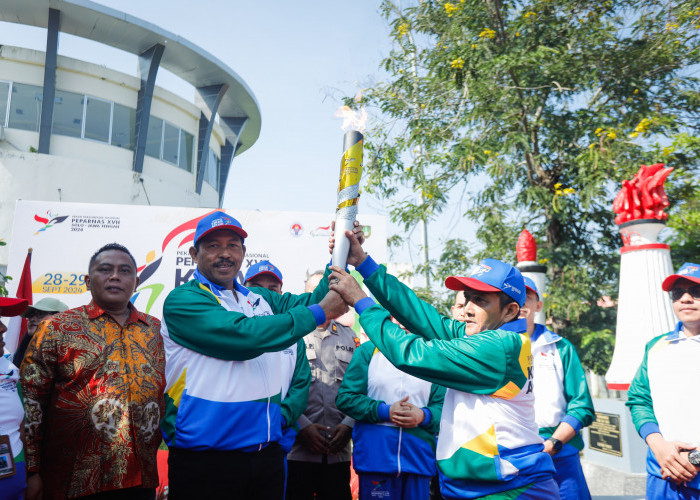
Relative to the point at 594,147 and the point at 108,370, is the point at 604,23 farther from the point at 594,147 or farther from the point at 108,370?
the point at 108,370

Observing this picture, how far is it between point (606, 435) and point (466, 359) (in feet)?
20.4

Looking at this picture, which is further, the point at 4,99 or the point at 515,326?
the point at 4,99

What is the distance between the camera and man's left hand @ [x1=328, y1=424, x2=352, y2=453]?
13.4 feet

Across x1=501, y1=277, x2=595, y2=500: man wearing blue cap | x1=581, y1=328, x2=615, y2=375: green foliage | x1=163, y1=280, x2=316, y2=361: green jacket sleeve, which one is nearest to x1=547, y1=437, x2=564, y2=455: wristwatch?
x1=501, y1=277, x2=595, y2=500: man wearing blue cap

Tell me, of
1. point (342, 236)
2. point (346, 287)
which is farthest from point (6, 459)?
point (342, 236)

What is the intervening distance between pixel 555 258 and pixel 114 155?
15.5 metres

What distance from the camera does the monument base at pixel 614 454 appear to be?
22.3 ft

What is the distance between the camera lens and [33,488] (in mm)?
2695

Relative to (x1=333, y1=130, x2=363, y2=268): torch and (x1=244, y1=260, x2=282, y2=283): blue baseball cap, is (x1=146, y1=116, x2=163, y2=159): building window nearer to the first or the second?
(x1=244, y1=260, x2=282, y2=283): blue baseball cap

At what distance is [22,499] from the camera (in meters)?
2.68

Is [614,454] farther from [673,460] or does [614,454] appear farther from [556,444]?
[673,460]

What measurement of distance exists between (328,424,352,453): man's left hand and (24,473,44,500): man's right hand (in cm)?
197

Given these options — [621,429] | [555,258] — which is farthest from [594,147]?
[621,429]

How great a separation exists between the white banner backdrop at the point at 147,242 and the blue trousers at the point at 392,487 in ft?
13.5
